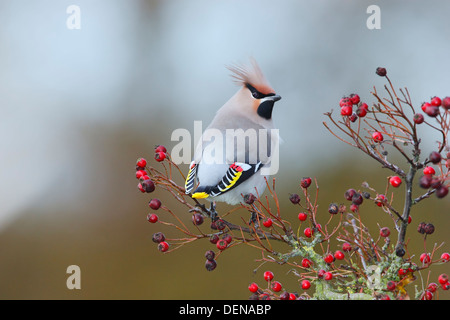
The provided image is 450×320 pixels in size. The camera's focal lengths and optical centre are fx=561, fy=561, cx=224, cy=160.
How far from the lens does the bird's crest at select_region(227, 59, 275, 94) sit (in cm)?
253

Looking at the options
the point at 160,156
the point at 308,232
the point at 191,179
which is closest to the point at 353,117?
the point at 308,232

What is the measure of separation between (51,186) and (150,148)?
1046 mm

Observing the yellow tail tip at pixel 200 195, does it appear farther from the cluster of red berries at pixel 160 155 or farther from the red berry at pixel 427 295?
the red berry at pixel 427 295

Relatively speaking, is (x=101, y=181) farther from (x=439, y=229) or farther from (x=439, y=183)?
(x=439, y=183)

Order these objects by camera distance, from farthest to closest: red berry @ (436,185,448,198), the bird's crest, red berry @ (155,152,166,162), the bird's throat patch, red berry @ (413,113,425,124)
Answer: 1. the bird's throat patch
2. the bird's crest
3. red berry @ (155,152,166,162)
4. red berry @ (413,113,425,124)
5. red berry @ (436,185,448,198)

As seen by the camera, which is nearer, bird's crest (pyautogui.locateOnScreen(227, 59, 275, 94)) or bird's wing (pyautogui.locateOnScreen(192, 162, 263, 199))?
bird's wing (pyautogui.locateOnScreen(192, 162, 263, 199))

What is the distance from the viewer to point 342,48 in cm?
617

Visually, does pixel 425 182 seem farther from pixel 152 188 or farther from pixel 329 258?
pixel 152 188

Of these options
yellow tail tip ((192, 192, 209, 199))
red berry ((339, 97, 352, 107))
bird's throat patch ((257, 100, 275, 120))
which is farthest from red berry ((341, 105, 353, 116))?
bird's throat patch ((257, 100, 275, 120))

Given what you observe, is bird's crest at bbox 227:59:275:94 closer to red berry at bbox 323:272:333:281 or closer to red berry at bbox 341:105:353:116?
red berry at bbox 341:105:353:116

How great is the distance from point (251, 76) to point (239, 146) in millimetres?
324

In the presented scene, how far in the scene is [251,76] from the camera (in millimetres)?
2549

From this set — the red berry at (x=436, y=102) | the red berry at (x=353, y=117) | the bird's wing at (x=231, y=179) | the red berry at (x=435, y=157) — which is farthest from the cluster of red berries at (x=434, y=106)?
the bird's wing at (x=231, y=179)
